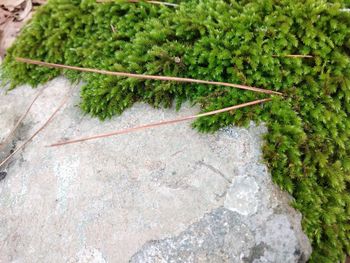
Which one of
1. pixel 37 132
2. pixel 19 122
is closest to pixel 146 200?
pixel 37 132

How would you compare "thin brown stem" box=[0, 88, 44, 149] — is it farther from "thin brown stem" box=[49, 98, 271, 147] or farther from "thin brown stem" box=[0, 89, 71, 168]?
"thin brown stem" box=[49, 98, 271, 147]

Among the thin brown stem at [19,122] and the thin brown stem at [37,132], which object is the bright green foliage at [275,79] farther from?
the thin brown stem at [19,122]

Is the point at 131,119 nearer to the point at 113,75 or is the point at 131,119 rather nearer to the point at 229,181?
the point at 113,75

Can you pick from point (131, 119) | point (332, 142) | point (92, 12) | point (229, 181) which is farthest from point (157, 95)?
point (332, 142)

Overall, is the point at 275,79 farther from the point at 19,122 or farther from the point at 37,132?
the point at 19,122

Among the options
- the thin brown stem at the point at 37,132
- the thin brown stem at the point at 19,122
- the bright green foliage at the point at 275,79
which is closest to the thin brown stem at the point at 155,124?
the bright green foliage at the point at 275,79
